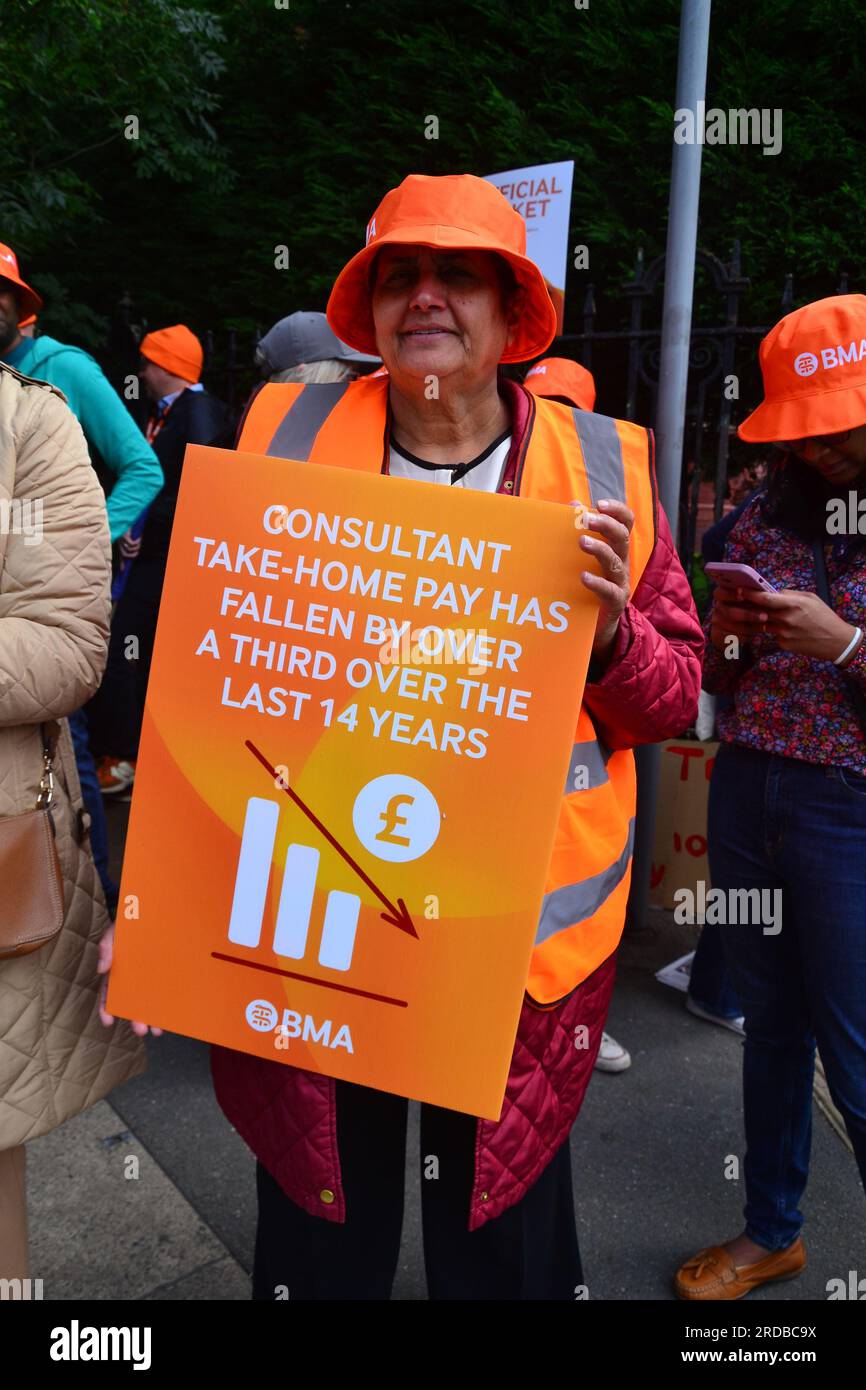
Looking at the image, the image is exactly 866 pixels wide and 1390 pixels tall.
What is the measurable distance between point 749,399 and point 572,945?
4.67m

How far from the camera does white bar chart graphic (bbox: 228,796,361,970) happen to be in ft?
4.64

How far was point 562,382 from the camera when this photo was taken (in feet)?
10.6

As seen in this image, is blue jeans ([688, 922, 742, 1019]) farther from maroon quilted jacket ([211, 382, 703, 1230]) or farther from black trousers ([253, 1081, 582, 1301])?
maroon quilted jacket ([211, 382, 703, 1230])

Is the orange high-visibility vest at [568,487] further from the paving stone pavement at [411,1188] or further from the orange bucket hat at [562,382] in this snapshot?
the orange bucket hat at [562,382]

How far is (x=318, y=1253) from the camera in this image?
5.67ft

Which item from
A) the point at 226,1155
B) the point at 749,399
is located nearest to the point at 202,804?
the point at 226,1155

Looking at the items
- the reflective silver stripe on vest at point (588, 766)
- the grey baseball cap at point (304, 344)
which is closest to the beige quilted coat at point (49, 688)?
the reflective silver stripe on vest at point (588, 766)

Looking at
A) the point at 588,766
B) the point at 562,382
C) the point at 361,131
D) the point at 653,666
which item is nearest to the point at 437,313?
the point at 653,666

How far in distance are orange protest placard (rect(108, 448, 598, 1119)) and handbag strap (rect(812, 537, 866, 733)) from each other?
869 mm

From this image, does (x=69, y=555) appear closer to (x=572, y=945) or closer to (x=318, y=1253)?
(x=572, y=945)

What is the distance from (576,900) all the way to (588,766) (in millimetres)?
208

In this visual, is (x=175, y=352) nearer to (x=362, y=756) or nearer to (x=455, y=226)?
(x=455, y=226)

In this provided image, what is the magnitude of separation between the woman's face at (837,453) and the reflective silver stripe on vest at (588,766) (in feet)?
2.63

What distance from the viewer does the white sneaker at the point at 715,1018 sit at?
11.3 feet
